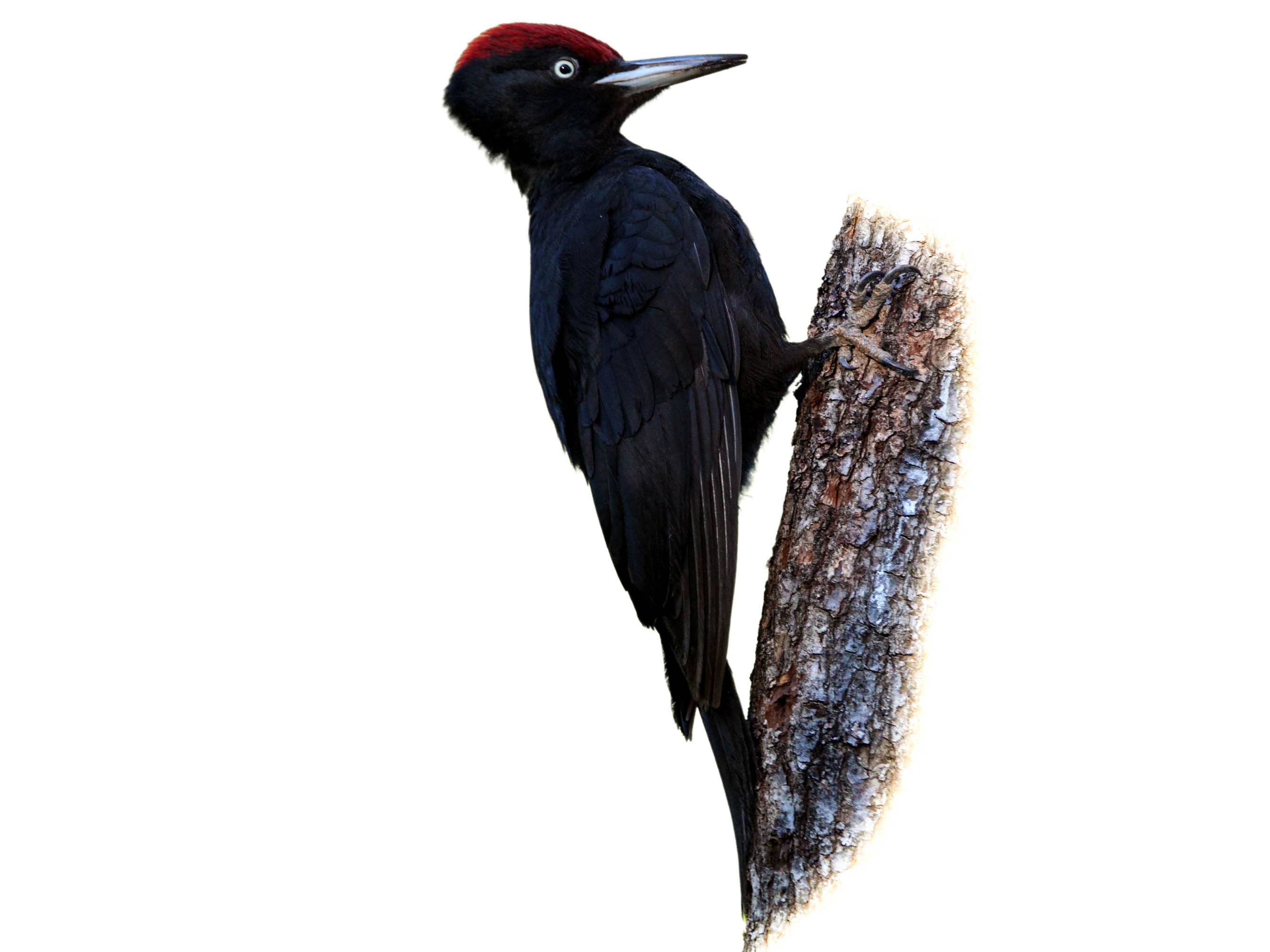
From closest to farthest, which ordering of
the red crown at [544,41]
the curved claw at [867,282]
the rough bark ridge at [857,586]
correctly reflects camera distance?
the rough bark ridge at [857,586] < the curved claw at [867,282] < the red crown at [544,41]

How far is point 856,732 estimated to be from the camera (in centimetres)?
253

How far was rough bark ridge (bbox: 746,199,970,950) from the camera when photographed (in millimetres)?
2508

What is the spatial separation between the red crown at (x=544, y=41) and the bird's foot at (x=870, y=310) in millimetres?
1184

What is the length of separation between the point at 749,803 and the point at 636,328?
1378 millimetres

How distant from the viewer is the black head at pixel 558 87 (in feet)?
10.2

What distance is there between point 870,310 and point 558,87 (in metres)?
1.29

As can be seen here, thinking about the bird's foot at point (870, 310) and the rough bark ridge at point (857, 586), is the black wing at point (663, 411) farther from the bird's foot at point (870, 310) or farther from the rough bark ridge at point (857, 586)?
the bird's foot at point (870, 310)

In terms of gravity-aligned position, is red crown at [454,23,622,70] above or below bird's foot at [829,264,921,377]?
above

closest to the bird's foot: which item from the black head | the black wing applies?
the black wing

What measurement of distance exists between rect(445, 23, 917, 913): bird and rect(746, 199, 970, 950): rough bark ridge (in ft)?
0.23

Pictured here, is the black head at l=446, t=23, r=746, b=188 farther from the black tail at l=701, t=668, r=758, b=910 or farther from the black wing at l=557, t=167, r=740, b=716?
the black tail at l=701, t=668, r=758, b=910

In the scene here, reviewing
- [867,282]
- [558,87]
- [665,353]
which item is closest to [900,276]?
Answer: [867,282]

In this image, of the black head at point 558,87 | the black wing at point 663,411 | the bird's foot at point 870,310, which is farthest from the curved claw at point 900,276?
the black head at point 558,87

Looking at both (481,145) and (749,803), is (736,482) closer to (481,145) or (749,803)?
(749,803)
